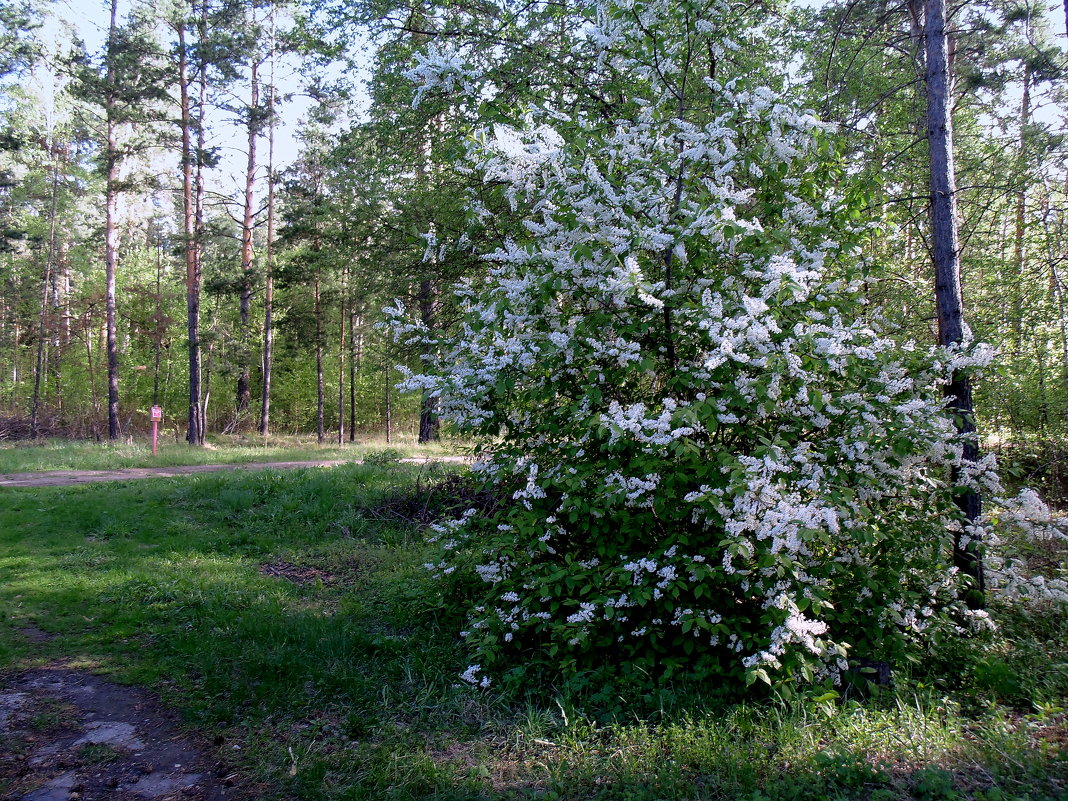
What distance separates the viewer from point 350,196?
48.4 feet

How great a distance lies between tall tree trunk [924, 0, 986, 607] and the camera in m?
5.27

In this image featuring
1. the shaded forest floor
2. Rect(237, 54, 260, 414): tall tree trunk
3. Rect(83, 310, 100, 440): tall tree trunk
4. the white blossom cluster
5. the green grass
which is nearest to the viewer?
the white blossom cluster

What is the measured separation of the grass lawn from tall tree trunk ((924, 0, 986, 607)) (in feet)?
3.26

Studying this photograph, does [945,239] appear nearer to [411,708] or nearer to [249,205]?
[411,708]

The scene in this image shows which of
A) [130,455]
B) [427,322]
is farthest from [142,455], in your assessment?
[427,322]

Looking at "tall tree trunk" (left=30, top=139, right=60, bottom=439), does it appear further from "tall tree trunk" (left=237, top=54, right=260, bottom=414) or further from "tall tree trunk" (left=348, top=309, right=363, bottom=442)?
"tall tree trunk" (left=348, top=309, right=363, bottom=442)

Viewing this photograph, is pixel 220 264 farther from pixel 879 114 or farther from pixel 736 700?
pixel 736 700

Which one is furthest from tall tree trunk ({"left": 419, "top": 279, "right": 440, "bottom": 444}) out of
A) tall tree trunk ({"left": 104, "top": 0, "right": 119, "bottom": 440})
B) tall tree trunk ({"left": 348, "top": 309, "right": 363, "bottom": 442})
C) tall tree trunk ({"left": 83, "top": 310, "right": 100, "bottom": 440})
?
tall tree trunk ({"left": 83, "top": 310, "right": 100, "bottom": 440})

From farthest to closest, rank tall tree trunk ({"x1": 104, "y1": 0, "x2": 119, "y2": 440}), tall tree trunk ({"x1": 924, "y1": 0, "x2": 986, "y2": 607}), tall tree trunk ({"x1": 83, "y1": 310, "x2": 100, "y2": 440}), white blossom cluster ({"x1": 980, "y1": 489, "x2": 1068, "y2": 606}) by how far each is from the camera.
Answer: tall tree trunk ({"x1": 83, "y1": 310, "x2": 100, "y2": 440})
tall tree trunk ({"x1": 104, "y1": 0, "x2": 119, "y2": 440})
tall tree trunk ({"x1": 924, "y1": 0, "x2": 986, "y2": 607})
white blossom cluster ({"x1": 980, "y1": 489, "x2": 1068, "y2": 606})

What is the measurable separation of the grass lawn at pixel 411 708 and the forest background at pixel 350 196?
6.34ft

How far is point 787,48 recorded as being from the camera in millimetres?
8305

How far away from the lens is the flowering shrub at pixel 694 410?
4082mm

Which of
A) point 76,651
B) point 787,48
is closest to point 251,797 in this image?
point 76,651

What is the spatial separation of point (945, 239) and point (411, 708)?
5489mm
